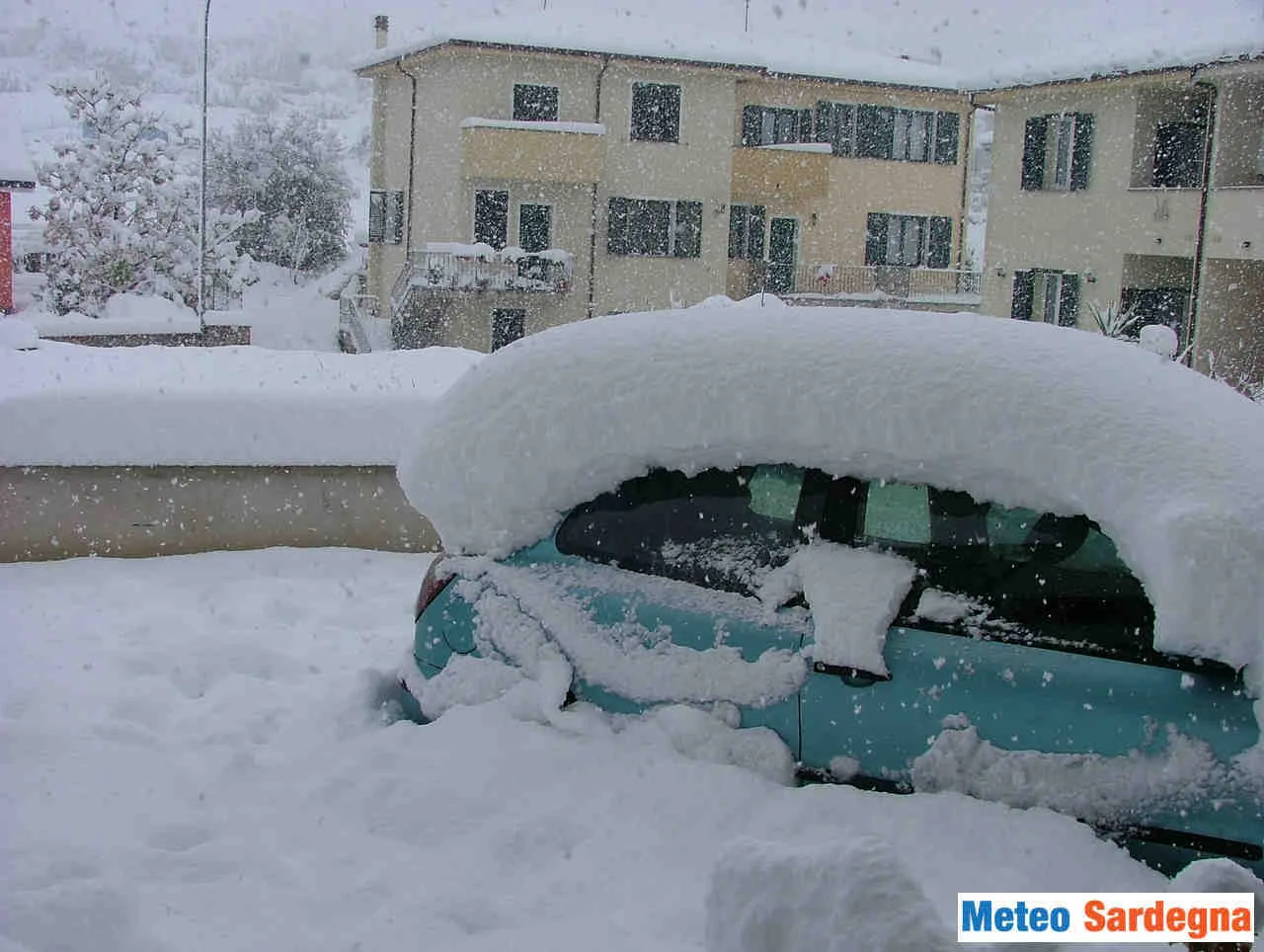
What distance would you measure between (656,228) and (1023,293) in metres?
9.35

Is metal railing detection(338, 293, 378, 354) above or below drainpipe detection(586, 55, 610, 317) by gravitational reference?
below

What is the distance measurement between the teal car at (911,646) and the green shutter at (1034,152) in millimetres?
24083

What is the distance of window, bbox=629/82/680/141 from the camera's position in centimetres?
3180

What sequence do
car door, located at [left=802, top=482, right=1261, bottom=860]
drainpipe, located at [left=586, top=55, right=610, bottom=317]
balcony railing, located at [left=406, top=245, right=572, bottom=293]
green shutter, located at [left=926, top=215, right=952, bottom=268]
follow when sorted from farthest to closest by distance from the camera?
green shutter, located at [left=926, top=215, right=952, bottom=268]
drainpipe, located at [left=586, top=55, right=610, bottom=317]
balcony railing, located at [left=406, top=245, right=572, bottom=293]
car door, located at [left=802, top=482, right=1261, bottom=860]

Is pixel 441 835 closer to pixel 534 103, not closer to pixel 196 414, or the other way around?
pixel 196 414

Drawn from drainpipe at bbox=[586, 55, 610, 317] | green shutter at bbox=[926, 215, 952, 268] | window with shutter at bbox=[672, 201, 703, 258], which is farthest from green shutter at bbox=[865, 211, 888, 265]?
drainpipe at bbox=[586, 55, 610, 317]

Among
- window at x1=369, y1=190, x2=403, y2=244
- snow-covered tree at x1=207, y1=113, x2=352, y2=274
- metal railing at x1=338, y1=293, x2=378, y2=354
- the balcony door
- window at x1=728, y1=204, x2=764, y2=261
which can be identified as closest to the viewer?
metal railing at x1=338, y1=293, x2=378, y2=354

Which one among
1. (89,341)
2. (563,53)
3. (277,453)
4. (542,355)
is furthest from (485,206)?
(542,355)

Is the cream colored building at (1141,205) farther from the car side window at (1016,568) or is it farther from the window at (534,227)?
the car side window at (1016,568)

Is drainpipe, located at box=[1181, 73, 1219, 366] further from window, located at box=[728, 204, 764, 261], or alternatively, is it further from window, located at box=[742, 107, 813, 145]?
window, located at box=[728, 204, 764, 261]

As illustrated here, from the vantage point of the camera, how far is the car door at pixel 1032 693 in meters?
3.54

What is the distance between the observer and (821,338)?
14.2 feet

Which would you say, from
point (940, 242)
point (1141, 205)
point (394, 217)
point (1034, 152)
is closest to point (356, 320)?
point (394, 217)

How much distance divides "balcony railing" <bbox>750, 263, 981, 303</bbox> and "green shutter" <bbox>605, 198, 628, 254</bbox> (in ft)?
13.4
